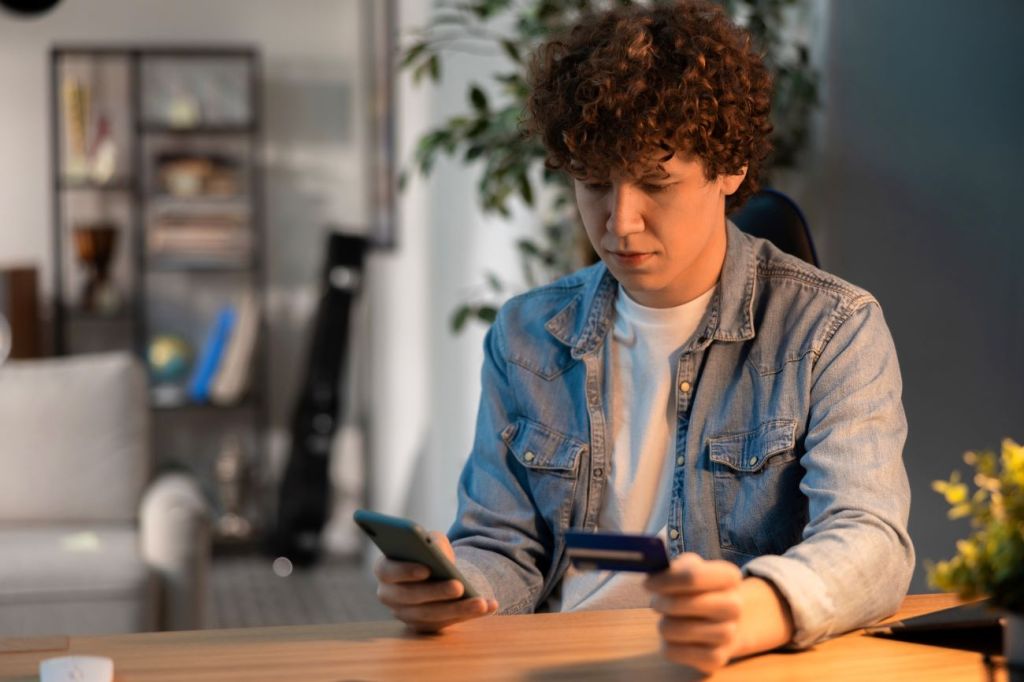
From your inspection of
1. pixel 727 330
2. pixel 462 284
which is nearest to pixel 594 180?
pixel 727 330

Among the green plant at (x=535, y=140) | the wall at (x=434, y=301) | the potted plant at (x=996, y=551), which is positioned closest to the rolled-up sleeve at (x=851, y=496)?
the potted plant at (x=996, y=551)

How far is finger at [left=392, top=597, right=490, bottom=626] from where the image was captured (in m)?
1.22

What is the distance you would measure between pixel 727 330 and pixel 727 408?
0.29 ft

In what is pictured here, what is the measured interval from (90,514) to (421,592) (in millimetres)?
2474

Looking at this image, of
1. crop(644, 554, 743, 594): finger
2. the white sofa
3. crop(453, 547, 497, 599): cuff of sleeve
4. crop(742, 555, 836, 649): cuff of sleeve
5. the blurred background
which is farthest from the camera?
the blurred background

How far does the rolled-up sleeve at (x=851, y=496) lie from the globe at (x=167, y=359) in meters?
4.44

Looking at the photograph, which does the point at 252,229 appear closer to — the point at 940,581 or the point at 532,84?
the point at 532,84

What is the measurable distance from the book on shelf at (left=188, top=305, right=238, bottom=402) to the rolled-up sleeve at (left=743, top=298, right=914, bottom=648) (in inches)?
171

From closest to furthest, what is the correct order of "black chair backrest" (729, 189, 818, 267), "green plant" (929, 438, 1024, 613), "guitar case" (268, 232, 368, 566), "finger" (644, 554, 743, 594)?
1. "green plant" (929, 438, 1024, 613)
2. "finger" (644, 554, 743, 594)
3. "black chair backrest" (729, 189, 818, 267)
4. "guitar case" (268, 232, 368, 566)

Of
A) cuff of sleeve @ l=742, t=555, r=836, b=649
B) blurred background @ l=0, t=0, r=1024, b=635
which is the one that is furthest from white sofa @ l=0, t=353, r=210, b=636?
cuff of sleeve @ l=742, t=555, r=836, b=649

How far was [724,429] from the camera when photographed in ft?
4.81

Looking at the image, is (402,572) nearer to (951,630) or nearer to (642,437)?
(642,437)

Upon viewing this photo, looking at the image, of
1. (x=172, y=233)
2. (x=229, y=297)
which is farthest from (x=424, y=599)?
(x=229, y=297)

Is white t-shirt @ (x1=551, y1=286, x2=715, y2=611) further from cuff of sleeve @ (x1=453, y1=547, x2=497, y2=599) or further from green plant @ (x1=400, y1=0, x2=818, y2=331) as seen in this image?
green plant @ (x1=400, y1=0, x2=818, y2=331)
